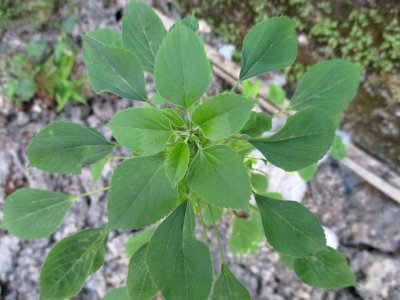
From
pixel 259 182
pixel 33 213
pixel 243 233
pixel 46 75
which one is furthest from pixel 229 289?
pixel 46 75

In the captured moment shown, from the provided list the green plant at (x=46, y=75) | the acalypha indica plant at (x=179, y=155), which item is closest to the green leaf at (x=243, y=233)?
the acalypha indica plant at (x=179, y=155)

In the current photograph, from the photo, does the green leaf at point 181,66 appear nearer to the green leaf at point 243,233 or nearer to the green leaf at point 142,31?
the green leaf at point 142,31

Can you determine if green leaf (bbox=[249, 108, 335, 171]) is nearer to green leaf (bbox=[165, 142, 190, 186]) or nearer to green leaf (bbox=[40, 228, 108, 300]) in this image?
green leaf (bbox=[165, 142, 190, 186])

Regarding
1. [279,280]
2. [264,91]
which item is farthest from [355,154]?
[279,280]

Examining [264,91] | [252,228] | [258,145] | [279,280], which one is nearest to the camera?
[258,145]

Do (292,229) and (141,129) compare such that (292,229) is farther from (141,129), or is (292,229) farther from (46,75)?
(46,75)

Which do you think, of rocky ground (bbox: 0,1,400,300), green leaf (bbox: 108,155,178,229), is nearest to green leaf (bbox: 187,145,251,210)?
green leaf (bbox: 108,155,178,229)

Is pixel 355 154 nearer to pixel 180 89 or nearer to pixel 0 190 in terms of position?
pixel 180 89
